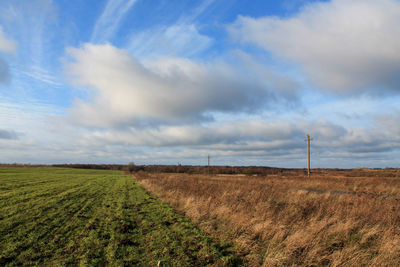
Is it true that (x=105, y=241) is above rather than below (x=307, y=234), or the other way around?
below

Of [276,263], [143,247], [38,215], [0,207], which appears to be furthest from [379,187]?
[0,207]

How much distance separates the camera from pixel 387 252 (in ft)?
20.2

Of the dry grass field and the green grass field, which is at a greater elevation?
the dry grass field

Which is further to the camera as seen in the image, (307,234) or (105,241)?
(105,241)

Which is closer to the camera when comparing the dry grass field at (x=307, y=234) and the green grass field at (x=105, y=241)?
the dry grass field at (x=307, y=234)

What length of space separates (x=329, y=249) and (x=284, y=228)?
5.20ft

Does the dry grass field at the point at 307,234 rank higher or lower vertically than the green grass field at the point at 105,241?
higher

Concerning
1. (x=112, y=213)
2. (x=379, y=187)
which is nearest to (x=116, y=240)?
(x=112, y=213)

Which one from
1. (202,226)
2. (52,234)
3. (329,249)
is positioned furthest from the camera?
(202,226)

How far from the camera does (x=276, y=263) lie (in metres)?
5.73

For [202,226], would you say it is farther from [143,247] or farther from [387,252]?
[387,252]

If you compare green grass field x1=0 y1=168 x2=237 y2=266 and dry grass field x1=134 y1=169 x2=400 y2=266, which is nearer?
dry grass field x1=134 y1=169 x2=400 y2=266

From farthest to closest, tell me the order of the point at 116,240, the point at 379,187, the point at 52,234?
the point at 379,187, the point at 52,234, the point at 116,240

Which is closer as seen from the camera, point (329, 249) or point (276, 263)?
point (276, 263)
